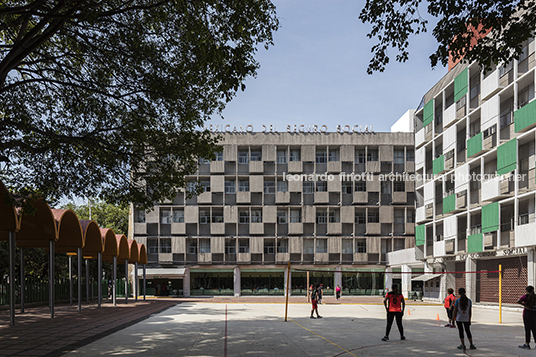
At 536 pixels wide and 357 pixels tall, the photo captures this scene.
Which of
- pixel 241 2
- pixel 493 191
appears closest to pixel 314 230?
pixel 493 191

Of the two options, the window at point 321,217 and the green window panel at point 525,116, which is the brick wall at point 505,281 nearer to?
the green window panel at point 525,116

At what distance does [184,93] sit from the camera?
54.4 ft

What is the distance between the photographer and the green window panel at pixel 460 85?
43.5 meters

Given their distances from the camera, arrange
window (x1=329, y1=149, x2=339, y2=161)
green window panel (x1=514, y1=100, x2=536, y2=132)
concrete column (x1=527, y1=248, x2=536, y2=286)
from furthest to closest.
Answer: window (x1=329, y1=149, x2=339, y2=161)
green window panel (x1=514, y1=100, x2=536, y2=132)
concrete column (x1=527, y1=248, x2=536, y2=286)

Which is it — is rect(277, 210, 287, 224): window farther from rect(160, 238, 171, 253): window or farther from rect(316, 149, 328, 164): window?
rect(160, 238, 171, 253): window

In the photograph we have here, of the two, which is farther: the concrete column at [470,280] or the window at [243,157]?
the window at [243,157]

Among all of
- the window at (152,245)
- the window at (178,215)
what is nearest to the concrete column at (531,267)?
the window at (178,215)

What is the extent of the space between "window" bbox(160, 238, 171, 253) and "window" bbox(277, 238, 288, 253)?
1282cm

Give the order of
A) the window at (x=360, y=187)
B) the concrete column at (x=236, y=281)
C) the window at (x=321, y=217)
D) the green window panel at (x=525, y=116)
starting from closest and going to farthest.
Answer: the green window panel at (x=525, y=116) → the concrete column at (x=236, y=281) → the window at (x=321, y=217) → the window at (x=360, y=187)

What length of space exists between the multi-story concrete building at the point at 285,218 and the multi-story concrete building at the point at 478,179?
10314 mm

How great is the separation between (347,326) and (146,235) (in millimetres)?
46787

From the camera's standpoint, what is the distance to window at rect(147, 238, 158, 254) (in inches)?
2544

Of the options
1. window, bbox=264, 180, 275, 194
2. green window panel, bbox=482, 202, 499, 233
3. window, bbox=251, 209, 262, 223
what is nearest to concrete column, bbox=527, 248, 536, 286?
green window panel, bbox=482, 202, 499, 233

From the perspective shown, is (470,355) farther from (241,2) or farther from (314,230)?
(314,230)
